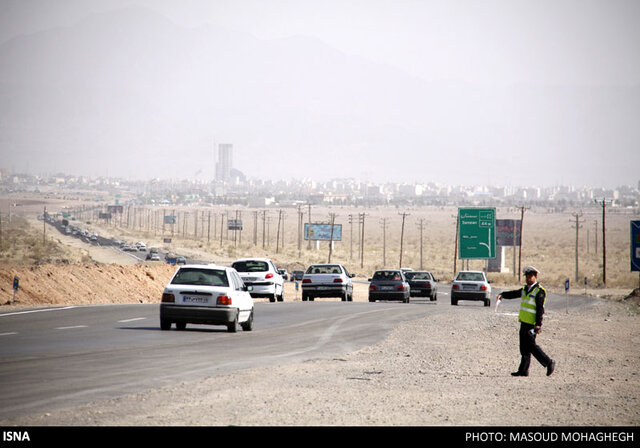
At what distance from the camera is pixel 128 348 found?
62.8ft

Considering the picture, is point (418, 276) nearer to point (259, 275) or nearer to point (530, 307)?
point (259, 275)

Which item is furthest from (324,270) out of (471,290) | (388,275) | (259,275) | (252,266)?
(471,290)

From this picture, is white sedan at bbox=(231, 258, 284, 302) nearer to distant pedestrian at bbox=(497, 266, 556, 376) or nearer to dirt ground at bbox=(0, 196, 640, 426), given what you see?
dirt ground at bbox=(0, 196, 640, 426)

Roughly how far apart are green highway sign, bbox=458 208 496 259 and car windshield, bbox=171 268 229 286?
182 ft

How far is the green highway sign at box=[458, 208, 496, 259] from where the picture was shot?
7706 centimetres

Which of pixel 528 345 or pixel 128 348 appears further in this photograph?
pixel 128 348

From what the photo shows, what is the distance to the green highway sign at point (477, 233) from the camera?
3034 inches

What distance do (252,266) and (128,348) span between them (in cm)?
2028

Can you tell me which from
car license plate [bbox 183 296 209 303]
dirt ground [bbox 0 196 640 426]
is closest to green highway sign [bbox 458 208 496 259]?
dirt ground [bbox 0 196 640 426]

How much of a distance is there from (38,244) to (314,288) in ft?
259

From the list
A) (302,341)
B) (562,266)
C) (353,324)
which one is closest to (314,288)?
(353,324)

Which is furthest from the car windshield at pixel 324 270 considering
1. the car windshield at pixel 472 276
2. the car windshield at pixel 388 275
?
the car windshield at pixel 472 276
